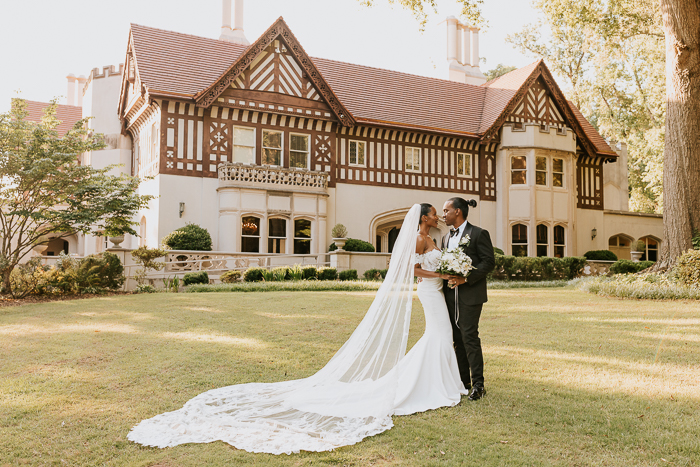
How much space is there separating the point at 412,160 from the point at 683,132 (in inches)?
477

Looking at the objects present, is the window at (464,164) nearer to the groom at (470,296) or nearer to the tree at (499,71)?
the groom at (470,296)

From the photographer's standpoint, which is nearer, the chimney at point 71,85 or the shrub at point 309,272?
the shrub at point 309,272

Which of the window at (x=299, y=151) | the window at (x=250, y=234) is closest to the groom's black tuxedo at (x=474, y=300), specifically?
the window at (x=250, y=234)

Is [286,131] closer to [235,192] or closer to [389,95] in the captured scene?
[235,192]

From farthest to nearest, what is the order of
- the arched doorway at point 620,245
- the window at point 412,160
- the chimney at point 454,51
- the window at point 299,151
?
the chimney at point 454,51, the arched doorway at point 620,245, the window at point 412,160, the window at point 299,151

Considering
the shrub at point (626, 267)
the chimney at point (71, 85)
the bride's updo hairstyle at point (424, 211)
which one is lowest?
the shrub at point (626, 267)

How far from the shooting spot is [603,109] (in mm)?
32750

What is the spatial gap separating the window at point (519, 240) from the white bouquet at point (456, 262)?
20893mm

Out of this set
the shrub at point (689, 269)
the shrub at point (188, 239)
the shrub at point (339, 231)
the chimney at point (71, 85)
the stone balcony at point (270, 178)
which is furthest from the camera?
the chimney at point (71, 85)

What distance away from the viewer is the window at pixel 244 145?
843 inches

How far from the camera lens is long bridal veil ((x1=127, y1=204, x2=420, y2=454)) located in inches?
173

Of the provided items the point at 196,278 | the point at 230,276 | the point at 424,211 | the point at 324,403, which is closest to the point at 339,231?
the point at 230,276

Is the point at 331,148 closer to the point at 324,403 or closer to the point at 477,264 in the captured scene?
the point at 477,264

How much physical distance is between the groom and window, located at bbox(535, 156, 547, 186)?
21335mm
